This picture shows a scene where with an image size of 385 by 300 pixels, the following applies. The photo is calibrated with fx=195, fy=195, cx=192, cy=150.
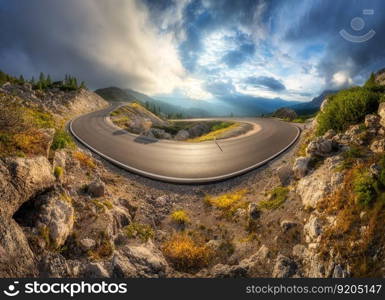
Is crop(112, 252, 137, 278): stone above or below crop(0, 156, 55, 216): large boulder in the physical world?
below

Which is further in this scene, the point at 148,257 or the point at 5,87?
the point at 5,87

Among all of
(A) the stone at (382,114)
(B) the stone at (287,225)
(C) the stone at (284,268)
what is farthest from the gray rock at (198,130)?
(C) the stone at (284,268)

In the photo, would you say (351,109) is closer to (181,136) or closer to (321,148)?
(321,148)

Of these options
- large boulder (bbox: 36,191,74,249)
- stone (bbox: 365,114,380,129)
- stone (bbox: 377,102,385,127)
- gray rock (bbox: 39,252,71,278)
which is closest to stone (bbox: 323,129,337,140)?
stone (bbox: 365,114,380,129)

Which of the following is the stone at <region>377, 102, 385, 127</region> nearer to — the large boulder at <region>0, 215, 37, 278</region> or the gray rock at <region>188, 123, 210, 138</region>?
the large boulder at <region>0, 215, 37, 278</region>

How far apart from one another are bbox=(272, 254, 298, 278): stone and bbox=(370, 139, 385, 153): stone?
6.32 m

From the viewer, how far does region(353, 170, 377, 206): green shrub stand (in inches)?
239

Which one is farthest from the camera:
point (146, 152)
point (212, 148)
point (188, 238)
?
point (212, 148)

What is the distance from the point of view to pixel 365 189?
632 centimetres

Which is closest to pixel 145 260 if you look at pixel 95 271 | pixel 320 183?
pixel 95 271

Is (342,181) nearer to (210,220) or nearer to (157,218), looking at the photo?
(210,220)

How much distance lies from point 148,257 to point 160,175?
7.86m

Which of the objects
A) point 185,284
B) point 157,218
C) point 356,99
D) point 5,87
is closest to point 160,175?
point 157,218

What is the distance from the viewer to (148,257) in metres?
6.60
